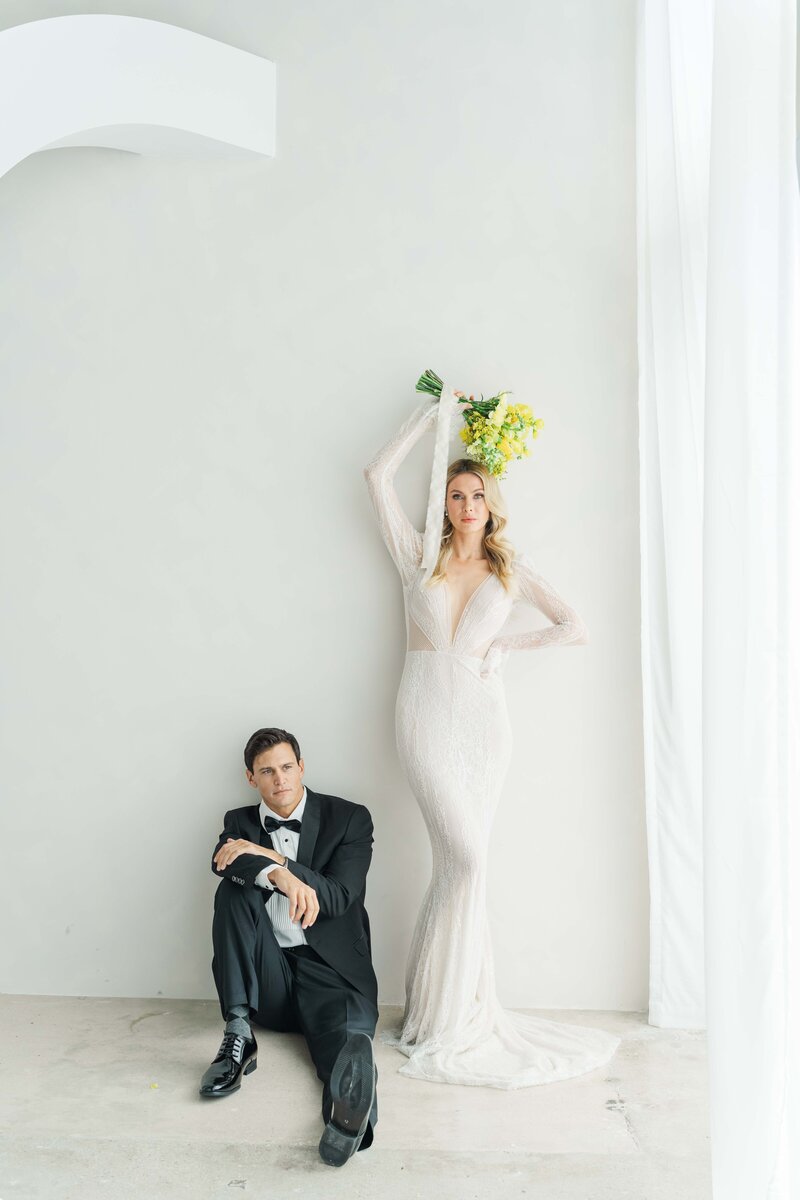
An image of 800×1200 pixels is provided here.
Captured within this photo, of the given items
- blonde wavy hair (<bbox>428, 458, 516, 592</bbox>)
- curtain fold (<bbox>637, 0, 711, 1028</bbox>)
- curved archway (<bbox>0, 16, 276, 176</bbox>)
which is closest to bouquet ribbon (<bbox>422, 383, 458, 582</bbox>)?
blonde wavy hair (<bbox>428, 458, 516, 592</bbox>)

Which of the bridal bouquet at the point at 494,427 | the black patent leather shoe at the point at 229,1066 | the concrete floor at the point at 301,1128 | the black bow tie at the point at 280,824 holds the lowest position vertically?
the concrete floor at the point at 301,1128

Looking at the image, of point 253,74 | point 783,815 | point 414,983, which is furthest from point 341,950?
point 253,74

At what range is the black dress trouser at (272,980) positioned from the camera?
10.0 feet

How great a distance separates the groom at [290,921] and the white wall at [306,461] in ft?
0.83

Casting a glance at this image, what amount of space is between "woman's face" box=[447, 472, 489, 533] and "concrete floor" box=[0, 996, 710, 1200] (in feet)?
5.52

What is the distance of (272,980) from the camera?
3150 millimetres

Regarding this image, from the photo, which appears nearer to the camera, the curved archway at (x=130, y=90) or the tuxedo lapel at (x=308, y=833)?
the curved archway at (x=130, y=90)

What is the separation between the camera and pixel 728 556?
1819mm

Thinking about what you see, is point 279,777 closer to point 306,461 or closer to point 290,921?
point 290,921

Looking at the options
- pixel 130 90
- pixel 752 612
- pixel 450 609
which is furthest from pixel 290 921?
pixel 130 90

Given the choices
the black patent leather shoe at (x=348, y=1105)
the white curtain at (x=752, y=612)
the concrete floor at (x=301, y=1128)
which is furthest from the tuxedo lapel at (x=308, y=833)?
the white curtain at (x=752, y=612)

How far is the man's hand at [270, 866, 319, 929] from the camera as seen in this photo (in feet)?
10.0

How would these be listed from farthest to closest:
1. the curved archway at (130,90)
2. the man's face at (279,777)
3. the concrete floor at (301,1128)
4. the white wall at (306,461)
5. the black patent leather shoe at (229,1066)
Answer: the white wall at (306,461) < the man's face at (279,777) < the curved archway at (130,90) < the black patent leather shoe at (229,1066) < the concrete floor at (301,1128)

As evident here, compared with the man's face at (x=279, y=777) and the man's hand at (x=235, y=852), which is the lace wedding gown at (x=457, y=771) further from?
the man's hand at (x=235, y=852)
